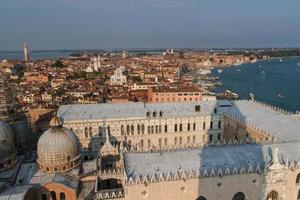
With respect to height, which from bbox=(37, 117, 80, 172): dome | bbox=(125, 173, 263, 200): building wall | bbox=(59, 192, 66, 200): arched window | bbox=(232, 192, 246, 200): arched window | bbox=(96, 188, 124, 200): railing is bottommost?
bbox=(59, 192, 66, 200): arched window

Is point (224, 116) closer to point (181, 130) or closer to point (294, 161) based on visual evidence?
point (181, 130)

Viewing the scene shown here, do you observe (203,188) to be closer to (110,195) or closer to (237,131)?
(110,195)

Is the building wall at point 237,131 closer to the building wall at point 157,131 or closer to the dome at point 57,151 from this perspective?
the building wall at point 157,131

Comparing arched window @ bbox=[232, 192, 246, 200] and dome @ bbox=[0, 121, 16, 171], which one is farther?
dome @ bbox=[0, 121, 16, 171]

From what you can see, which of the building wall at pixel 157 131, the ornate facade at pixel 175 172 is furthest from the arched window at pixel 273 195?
the building wall at pixel 157 131

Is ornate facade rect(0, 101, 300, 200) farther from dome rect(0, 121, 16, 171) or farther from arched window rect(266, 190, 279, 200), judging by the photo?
dome rect(0, 121, 16, 171)

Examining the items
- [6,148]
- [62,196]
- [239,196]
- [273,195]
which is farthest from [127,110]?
[273,195]

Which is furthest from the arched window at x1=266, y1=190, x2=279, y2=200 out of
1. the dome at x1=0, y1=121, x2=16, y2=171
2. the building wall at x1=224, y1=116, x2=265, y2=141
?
the dome at x1=0, y1=121, x2=16, y2=171
